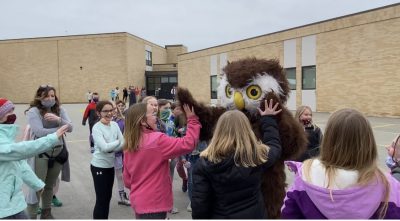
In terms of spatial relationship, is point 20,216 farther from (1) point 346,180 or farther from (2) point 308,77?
(2) point 308,77

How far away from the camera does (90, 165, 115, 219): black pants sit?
4312mm

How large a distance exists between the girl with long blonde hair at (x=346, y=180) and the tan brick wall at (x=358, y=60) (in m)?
18.5

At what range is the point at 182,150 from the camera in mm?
3135

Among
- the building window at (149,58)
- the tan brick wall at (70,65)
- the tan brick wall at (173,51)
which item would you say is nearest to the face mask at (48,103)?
the tan brick wall at (70,65)

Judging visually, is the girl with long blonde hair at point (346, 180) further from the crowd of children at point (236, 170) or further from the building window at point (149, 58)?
the building window at point (149, 58)

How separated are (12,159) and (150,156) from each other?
1066 millimetres

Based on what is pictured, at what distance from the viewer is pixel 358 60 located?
66.6 feet

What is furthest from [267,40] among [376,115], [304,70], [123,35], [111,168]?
[111,168]

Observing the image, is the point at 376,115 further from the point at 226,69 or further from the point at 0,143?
the point at 0,143

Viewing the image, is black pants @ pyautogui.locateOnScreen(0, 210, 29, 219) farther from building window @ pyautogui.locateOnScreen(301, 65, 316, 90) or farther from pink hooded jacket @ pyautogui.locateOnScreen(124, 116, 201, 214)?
building window @ pyautogui.locateOnScreen(301, 65, 316, 90)

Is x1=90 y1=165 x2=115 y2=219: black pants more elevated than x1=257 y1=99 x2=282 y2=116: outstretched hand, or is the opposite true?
x1=257 y1=99 x2=282 y2=116: outstretched hand

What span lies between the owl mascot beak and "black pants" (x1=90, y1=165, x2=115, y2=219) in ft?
6.36

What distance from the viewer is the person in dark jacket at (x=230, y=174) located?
8.45 feet

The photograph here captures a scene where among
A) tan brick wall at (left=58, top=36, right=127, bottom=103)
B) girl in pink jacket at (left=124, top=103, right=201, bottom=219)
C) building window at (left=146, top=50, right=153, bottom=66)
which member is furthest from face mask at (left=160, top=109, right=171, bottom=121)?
building window at (left=146, top=50, right=153, bottom=66)
